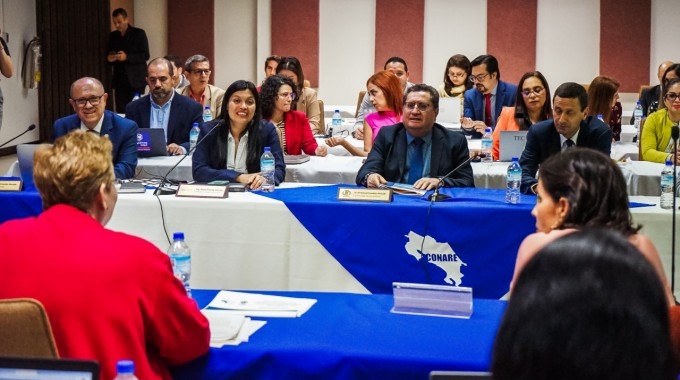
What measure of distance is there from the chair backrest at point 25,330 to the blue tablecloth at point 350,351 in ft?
1.28

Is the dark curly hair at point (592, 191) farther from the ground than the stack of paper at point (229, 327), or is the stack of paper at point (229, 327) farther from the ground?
the dark curly hair at point (592, 191)

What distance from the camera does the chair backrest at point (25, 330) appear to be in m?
1.64

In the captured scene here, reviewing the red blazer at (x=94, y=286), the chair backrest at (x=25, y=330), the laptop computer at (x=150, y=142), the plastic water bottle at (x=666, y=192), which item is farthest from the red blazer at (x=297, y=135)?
the chair backrest at (x=25, y=330)

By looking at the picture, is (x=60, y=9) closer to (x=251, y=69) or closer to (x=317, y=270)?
(x=251, y=69)

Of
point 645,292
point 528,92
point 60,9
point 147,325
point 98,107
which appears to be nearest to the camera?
point 645,292

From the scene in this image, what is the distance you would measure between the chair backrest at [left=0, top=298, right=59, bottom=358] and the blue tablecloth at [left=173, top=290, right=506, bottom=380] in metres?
0.39

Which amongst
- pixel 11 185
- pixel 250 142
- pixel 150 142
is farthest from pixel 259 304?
pixel 150 142

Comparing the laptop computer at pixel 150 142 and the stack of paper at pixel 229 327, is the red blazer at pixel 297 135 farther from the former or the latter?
the stack of paper at pixel 229 327

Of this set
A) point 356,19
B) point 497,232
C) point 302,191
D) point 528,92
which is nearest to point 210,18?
point 356,19

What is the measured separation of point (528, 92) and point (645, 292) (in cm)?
477

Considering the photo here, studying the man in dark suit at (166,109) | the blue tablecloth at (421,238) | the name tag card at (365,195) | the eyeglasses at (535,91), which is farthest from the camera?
the man in dark suit at (166,109)

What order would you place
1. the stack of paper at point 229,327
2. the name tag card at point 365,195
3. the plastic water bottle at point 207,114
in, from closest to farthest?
the stack of paper at point 229,327, the name tag card at point 365,195, the plastic water bottle at point 207,114

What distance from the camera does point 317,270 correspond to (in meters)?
3.82

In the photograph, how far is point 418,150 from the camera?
452 cm
